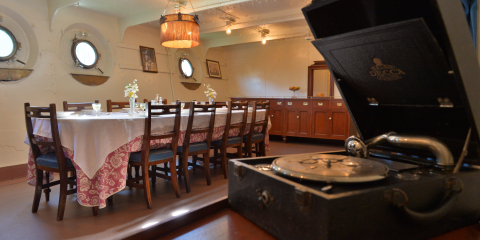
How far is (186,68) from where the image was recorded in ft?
22.2

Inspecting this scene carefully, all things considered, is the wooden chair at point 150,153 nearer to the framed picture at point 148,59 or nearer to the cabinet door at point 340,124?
the framed picture at point 148,59

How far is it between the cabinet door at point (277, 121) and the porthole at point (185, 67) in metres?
2.20

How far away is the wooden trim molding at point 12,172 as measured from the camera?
11.8 ft

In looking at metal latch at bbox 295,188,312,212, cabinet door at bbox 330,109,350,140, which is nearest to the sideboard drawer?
cabinet door at bbox 330,109,350,140

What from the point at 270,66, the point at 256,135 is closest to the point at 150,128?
the point at 256,135

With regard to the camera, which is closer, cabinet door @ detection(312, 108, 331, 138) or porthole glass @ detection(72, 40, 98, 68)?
porthole glass @ detection(72, 40, 98, 68)

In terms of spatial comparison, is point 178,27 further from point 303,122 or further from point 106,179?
point 303,122

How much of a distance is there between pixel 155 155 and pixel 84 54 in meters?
3.24

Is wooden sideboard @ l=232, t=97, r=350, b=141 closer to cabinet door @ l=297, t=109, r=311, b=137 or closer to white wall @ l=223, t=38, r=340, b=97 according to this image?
cabinet door @ l=297, t=109, r=311, b=137

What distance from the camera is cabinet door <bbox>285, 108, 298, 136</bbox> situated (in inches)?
244

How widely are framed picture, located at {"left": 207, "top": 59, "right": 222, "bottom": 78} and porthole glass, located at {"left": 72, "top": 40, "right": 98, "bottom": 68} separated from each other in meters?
3.00

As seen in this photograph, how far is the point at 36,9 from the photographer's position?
3.95 meters

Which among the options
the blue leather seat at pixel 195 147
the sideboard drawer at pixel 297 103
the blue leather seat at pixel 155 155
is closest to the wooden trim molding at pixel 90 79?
the blue leather seat at pixel 195 147

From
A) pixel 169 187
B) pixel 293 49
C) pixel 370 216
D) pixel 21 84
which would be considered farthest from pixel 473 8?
pixel 293 49
